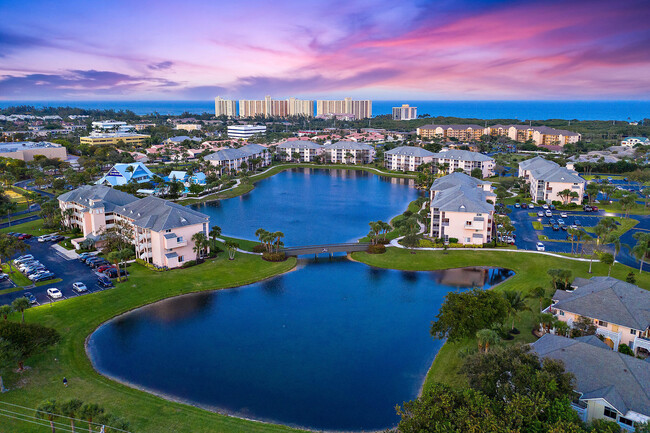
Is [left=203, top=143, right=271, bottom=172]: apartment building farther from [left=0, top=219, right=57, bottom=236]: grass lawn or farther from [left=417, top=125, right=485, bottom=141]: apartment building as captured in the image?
[left=417, top=125, right=485, bottom=141]: apartment building

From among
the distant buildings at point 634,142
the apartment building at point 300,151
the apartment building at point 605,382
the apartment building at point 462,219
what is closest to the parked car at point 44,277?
the apartment building at point 605,382

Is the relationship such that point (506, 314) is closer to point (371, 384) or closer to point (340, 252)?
point (371, 384)

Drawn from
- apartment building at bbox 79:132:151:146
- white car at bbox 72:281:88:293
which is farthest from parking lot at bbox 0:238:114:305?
apartment building at bbox 79:132:151:146

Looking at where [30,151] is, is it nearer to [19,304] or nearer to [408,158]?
[408,158]

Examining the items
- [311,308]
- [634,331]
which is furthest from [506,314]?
[311,308]

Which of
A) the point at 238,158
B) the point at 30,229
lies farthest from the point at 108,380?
the point at 238,158

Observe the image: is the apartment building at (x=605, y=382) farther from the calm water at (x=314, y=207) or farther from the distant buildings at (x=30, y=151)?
the distant buildings at (x=30, y=151)

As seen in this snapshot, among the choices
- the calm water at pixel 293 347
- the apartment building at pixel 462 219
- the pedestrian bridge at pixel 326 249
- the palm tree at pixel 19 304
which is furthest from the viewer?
the apartment building at pixel 462 219
